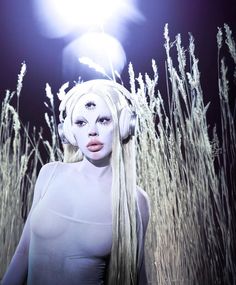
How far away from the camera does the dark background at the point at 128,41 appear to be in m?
2.35

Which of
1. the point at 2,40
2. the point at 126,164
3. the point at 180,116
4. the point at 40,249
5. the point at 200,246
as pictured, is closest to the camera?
the point at 40,249

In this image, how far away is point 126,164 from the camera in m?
1.71

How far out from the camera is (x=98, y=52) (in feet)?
7.83

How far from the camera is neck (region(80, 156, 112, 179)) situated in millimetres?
1741

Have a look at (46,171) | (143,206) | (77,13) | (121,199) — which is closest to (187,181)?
(143,206)

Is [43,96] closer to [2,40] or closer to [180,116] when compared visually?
[2,40]

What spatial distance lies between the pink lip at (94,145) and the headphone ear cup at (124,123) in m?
0.10

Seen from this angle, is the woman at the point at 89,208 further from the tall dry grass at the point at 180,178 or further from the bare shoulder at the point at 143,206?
the tall dry grass at the point at 180,178

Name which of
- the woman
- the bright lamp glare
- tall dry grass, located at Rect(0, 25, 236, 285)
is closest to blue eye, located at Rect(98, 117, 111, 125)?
the woman

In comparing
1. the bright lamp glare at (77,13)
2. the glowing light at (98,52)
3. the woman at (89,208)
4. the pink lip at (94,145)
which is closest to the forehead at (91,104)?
the woman at (89,208)

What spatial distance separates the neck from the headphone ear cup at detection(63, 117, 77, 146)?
96mm

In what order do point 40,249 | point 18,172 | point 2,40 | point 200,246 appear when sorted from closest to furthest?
point 40,249 < point 200,246 < point 18,172 < point 2,40

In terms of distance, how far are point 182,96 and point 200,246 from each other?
76cm

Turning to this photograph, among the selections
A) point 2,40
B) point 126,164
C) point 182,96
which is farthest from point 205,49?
point 2,40
